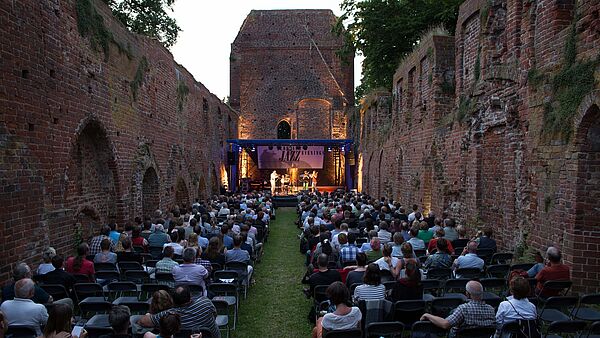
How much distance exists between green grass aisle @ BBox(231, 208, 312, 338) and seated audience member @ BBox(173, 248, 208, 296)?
3.18 ft

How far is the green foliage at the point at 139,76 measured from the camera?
1279 cm

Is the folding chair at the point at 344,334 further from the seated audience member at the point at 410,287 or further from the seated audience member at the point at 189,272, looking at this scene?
the seated audience member at the point at 189,272

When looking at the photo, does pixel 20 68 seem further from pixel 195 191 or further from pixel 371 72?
pixel 371 72

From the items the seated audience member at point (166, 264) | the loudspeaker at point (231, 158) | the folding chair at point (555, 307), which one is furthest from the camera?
the loudspeaker at point (231, 158)

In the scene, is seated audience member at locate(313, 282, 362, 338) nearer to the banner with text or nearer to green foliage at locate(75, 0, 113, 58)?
green foliage at locate(75, 0, 113, 58)

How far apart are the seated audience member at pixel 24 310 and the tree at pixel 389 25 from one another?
18758 mm

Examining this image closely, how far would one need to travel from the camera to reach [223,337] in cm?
631

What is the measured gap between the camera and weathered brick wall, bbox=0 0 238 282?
273 inches

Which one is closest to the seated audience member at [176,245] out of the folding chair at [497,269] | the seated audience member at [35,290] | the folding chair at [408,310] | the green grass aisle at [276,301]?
the green grass aisle at [276,301]

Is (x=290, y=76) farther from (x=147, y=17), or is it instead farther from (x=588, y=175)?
(x=588, y=175)

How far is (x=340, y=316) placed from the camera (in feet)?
14.5

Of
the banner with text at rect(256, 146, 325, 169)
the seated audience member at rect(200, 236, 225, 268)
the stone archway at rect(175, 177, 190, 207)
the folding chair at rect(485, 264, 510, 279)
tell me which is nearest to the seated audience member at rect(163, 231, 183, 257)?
the seated audience member at rect(200, 236, 225, 268)

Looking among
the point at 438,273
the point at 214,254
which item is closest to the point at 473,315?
the point at 438,273

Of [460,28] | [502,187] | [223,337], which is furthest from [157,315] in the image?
[460,28]
